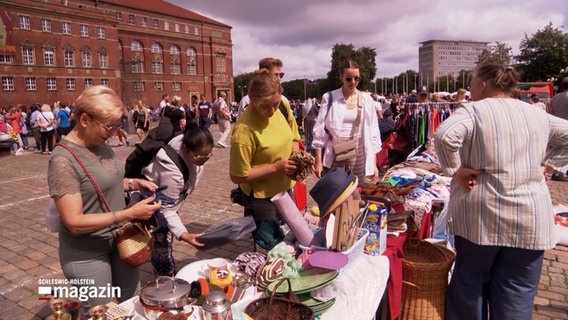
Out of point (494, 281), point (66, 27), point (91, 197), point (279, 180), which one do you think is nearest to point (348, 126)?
point (279, 180)

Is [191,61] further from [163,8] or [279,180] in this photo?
[279,180]

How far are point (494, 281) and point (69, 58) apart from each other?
175ft

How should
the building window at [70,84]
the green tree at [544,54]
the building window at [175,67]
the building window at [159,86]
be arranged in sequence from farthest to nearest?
the building window at [175,67]
the building window at [159,86]
the building window at [70,84]
the green tree at [544,54]

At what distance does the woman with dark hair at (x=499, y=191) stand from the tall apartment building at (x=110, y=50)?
4846 centimetres

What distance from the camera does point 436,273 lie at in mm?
2641

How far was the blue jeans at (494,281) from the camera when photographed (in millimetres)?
2256

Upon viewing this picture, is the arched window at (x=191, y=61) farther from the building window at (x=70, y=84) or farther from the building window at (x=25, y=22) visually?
the building window at (x=25, y=22)

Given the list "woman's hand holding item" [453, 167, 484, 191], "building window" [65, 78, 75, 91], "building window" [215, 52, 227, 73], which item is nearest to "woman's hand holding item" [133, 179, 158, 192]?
"woman's hand holding item" [453, 167, 484, 191]

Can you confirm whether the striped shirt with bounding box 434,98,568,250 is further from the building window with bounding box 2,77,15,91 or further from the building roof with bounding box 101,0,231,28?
the building roof with bounding box 101,0,231,28

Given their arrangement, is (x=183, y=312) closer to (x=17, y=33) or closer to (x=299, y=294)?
(x=299, y=294)

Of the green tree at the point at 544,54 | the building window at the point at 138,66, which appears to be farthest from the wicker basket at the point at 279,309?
the building window at the point at 138,66

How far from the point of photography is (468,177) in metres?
2.28

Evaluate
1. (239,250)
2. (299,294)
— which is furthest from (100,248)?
(239,250)

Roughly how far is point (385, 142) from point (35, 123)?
13219mm
